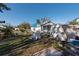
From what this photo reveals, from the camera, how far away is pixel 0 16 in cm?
667

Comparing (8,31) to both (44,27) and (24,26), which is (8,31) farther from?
(44,27)

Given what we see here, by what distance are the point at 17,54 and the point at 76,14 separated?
711 mm

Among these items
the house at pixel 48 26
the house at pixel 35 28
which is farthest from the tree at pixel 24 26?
the house at pixel 48 26

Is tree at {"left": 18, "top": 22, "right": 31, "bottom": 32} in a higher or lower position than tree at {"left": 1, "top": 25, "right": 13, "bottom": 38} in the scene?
higher

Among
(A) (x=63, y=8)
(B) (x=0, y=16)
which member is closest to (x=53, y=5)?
(A) (x=63, y=8)

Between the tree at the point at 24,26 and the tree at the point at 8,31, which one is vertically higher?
the tree at the point at 24,26

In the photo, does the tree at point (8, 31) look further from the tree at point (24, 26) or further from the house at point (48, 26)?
the house at point (48, 26)

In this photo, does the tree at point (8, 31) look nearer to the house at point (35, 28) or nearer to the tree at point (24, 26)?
the tree at point (24, 26)

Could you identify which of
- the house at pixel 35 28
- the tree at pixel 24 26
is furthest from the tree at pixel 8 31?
the house at pixel 35 28

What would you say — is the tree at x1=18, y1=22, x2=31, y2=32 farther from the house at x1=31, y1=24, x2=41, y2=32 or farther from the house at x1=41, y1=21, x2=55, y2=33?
the house at x1=41, y1=21, x2=55, y2=33

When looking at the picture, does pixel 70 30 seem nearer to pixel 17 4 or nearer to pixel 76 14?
pixel 76 14

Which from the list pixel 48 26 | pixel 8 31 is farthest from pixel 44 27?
pixel 8 31

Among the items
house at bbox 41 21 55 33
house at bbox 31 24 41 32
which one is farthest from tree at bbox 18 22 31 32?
house at bbox 41 21 55 33

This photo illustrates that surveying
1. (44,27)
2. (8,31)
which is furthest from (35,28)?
(8,31)
